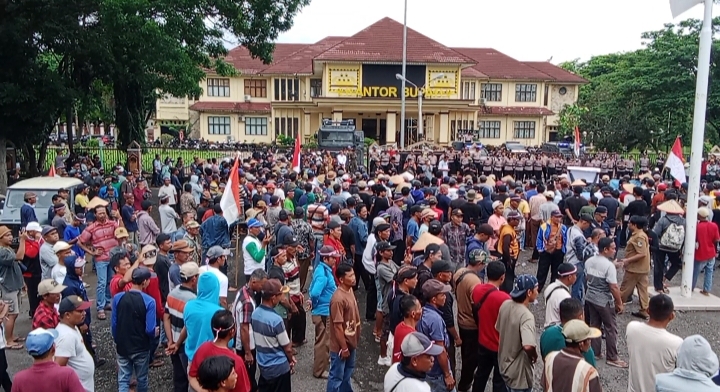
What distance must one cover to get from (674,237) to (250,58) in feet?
139

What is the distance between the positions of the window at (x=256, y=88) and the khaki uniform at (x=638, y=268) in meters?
41.2

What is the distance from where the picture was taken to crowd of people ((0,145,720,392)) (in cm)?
430

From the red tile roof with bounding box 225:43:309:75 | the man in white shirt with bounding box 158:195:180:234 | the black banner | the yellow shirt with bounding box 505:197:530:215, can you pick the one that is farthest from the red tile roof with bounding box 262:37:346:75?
the man in white shirt with bounding box 158:195:180:234

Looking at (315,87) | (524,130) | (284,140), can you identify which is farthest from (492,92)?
(284,140)

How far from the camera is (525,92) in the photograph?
47719mm

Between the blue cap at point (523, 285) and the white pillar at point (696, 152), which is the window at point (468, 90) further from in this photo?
the blue cap at point (523, 285)

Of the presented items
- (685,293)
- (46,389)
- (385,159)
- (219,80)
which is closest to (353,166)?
(385,159)

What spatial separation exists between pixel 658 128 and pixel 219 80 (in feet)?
107

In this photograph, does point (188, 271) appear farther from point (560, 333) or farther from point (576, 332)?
point (576, 332)

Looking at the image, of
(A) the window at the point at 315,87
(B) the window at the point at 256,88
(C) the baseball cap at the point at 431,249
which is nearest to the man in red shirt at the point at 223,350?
(C) the baseball cap at the point at 431,249

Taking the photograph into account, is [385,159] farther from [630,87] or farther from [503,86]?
[503,86]

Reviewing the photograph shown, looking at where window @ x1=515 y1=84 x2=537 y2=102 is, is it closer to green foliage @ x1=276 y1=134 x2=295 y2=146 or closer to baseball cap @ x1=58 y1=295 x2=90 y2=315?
green foliage @ x1=276 y1=134 x2=295 y2=146

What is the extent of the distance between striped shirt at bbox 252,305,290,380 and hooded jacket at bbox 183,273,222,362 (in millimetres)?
411

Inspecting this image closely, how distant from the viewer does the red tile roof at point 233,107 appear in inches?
1815
